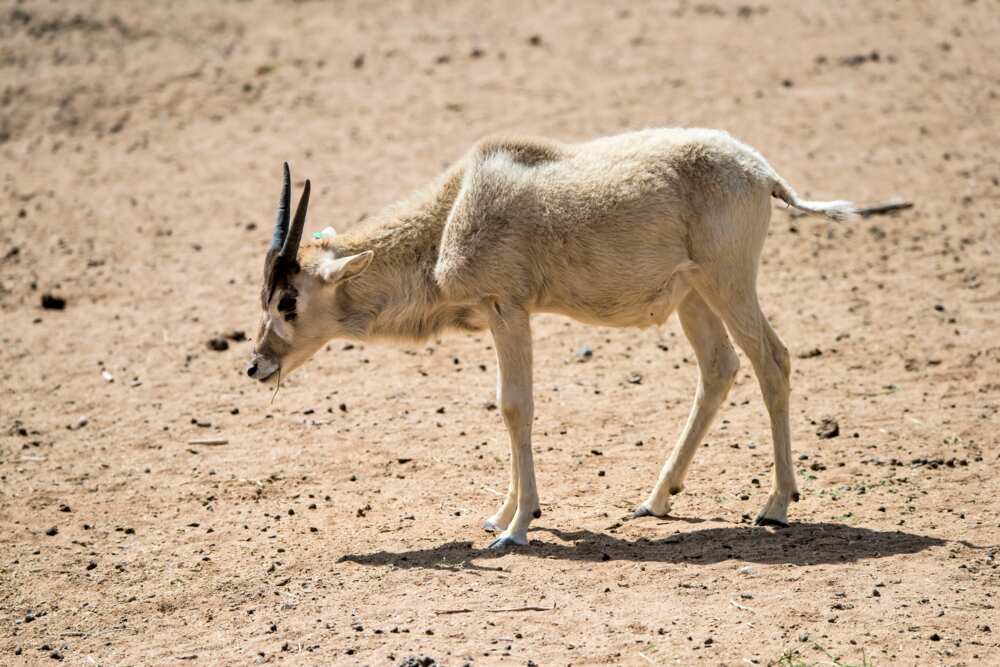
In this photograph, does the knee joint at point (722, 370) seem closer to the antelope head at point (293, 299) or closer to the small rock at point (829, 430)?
the small rock at point (829, 430)

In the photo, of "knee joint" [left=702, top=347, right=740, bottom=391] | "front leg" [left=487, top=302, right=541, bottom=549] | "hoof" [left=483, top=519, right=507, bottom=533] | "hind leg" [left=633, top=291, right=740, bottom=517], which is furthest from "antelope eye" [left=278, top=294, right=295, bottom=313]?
"knee joint" [left=702, top=347, right=740, bottom=391]

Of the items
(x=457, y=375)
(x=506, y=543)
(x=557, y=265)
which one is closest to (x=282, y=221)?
(x=557, y=265)

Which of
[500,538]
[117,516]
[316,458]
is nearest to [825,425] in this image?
[500,538]

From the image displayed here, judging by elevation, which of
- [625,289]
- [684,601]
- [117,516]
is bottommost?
[117,516]

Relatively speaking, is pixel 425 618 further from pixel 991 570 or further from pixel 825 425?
pixel 825 425

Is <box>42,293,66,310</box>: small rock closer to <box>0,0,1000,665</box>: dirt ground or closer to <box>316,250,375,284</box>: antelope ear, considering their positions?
<box>0,0,1000,665</box>: dirt ground

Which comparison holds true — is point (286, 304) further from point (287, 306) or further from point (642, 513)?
point (642, 513)

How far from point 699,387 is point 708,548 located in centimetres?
148

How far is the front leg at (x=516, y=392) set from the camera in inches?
357

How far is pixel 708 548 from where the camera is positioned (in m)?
8.49

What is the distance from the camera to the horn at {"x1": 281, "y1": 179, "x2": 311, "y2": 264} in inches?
354

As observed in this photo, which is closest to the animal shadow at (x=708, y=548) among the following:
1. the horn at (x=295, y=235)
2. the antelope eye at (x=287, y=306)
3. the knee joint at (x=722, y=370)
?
the knee joint at (x=722, y=370)

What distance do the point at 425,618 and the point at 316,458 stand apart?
10.8ft

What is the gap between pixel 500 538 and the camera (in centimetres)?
886
